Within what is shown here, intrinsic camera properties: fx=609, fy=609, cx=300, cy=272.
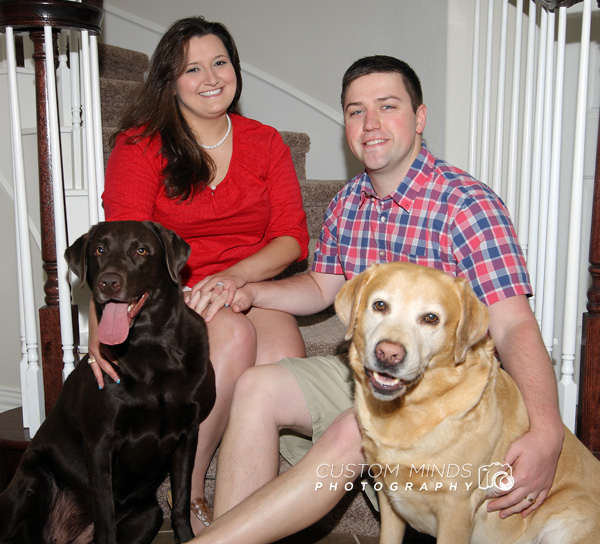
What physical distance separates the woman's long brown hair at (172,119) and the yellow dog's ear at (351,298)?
2.90 ft

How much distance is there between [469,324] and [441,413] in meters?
0.25

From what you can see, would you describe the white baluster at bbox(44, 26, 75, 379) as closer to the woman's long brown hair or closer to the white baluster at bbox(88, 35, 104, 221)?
the white baluster at bbox(88, 35, 104, 221)

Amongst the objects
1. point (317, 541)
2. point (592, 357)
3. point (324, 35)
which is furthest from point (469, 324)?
point (324, 35)

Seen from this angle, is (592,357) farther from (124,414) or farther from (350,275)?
(124,414)

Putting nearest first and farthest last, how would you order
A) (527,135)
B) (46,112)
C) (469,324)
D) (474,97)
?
(469,324), (46,112), (527,135), (474,97)

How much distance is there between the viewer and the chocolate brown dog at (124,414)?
6.27 ft

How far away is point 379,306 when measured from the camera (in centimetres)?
164

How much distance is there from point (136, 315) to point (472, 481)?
3.75 feet

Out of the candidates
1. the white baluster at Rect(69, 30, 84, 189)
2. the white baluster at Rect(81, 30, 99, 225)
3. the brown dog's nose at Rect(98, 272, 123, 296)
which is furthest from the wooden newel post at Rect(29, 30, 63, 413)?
the brown dog's nose at Rect(98, 272, 123, 296)

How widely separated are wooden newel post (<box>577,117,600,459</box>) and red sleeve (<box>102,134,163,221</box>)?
5.24 ft

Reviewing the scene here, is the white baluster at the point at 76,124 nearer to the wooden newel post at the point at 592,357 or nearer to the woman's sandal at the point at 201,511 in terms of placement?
the woman's sandal at the point at 201,511

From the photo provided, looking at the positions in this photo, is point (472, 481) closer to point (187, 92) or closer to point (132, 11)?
point (187, 92)

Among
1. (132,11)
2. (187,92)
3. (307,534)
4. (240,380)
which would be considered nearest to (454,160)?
(187,92)

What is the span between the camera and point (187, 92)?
2.39 meters
